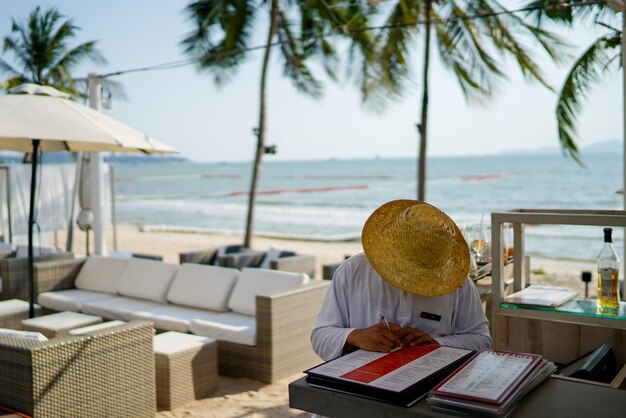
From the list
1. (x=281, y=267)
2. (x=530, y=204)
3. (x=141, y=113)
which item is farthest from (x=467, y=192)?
(x=281, y=267)

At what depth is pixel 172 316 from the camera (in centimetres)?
528

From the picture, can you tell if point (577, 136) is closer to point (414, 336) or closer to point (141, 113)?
point (414, 336)

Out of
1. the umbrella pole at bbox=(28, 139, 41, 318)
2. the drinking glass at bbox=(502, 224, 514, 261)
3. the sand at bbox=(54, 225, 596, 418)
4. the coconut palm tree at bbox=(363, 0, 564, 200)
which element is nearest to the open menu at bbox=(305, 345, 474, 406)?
the drinking glass at bbox=(502, 224, 514, 261)

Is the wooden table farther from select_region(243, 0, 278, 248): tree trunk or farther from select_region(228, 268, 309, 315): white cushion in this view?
select_region(243, 0, 278, 248): tree trunk

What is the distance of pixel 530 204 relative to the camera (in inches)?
1425

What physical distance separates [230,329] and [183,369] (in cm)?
66

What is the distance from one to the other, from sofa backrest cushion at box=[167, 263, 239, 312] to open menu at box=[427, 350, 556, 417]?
13.5ft

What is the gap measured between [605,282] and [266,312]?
9.00 ft

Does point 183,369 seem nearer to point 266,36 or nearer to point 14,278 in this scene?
point 14,278

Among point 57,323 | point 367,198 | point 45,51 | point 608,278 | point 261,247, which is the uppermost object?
point 45,51

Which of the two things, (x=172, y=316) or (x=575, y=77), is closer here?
(x=172, y=316)

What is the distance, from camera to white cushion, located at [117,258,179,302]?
19.3 feet

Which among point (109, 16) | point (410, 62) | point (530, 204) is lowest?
point (530, 204)

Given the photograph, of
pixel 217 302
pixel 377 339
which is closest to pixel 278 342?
pixel 217 302
